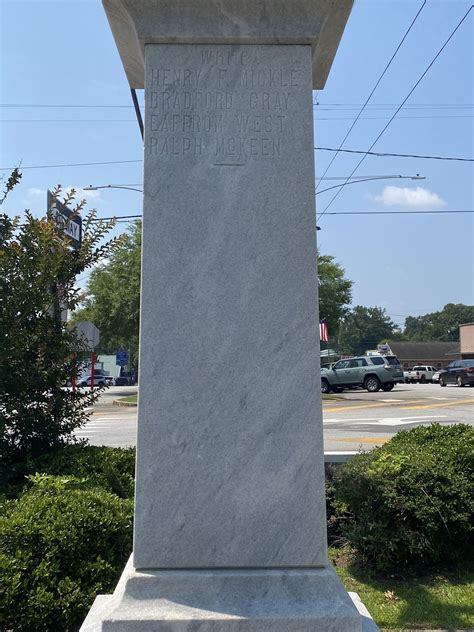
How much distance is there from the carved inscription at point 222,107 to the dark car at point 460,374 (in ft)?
128

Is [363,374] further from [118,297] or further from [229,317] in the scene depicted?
[229,317]

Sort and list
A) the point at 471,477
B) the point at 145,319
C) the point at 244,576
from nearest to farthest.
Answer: the point at 244,576 < the point at 145,319 < the point at 471,477

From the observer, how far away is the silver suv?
106 feet

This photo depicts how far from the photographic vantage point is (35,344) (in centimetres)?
564

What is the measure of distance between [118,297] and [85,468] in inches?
1203

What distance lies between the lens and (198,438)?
272cm

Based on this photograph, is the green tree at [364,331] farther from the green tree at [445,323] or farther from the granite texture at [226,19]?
the granite texture at [226,19]

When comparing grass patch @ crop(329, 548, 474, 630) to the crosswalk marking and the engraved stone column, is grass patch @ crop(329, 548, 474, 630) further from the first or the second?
the crosswalk marking

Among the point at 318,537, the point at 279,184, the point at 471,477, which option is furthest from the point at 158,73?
the point at 471,477

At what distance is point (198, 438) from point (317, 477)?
0.57m

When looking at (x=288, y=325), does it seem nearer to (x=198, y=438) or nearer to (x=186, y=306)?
(x=186, y=306)

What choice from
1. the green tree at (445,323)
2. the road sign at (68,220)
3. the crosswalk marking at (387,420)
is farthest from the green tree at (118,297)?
the green tree at (445,323)

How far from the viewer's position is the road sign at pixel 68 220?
20.9 ft

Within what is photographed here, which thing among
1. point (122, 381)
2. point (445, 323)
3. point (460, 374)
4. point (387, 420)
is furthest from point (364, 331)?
point (387, 420)
